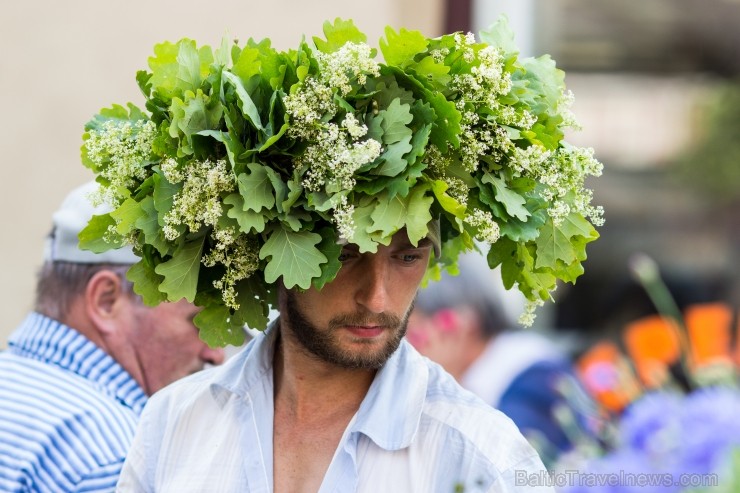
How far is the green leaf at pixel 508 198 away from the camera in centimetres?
228

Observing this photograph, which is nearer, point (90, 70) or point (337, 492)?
point (337, 492)

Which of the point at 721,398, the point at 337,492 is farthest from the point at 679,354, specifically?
the point at 337,492

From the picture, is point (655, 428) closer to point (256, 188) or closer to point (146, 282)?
point (256, 188)

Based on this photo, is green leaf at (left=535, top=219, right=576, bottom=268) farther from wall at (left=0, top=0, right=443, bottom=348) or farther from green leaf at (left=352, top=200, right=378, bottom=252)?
wall at (left=0, top=0, right=443, bottom=348)

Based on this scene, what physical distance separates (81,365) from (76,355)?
0.03m

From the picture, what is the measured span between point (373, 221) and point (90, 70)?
361 cm

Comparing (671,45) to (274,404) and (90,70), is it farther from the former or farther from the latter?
(274,404)

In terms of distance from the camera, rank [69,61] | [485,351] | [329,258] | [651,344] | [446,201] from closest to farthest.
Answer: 1. [446,201]
2. [329,258]
3. [485,351]
4. [651,344]
5. [69,61]

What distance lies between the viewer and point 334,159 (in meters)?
2.24

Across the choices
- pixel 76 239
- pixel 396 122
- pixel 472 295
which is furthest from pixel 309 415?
pixel 472 295

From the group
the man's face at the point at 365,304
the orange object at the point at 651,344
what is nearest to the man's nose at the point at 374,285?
the man's face at the point at 365,304

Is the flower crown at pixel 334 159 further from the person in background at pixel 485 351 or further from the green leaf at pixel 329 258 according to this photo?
the person in background at pixel 485 351

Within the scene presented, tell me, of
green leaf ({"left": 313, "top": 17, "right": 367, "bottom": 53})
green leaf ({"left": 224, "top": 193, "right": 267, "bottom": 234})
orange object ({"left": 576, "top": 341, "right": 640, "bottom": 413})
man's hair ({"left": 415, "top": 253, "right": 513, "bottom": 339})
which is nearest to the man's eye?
green leaf ({"left": 224, "top": 193, "right": 267, "bottom": 234})

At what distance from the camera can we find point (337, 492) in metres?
2.39
